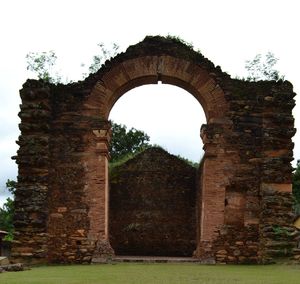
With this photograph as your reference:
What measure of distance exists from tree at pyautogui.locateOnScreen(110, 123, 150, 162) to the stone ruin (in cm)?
2328

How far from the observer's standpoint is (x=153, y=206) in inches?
806

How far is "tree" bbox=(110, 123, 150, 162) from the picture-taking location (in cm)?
3859

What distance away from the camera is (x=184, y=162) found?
818 inches

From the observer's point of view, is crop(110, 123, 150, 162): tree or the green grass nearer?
the green grass

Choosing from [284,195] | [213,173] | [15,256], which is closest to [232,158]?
[213,173]

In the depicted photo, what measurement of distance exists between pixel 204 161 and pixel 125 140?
25.7 meters

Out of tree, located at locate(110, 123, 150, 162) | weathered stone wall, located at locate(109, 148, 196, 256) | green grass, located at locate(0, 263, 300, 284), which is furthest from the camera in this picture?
tree, located at locate(110, 123, 150, 162)

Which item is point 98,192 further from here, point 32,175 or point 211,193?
point 211,193

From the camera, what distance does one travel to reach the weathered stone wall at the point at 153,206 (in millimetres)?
19984

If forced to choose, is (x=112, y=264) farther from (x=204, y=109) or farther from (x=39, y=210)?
(x=204, y=109)

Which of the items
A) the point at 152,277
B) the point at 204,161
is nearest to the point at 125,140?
the point at 204,161

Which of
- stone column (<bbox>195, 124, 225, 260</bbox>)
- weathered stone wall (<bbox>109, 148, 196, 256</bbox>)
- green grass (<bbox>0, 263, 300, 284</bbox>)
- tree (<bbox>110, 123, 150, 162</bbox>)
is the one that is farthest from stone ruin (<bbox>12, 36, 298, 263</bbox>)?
tree (<bbox>110, 123, 150, 162</bbox>)

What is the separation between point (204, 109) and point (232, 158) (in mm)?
1609

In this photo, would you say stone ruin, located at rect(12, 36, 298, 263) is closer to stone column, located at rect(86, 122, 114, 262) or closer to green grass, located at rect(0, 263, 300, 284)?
stone column, located at rect(86, 122, 114, 262)
